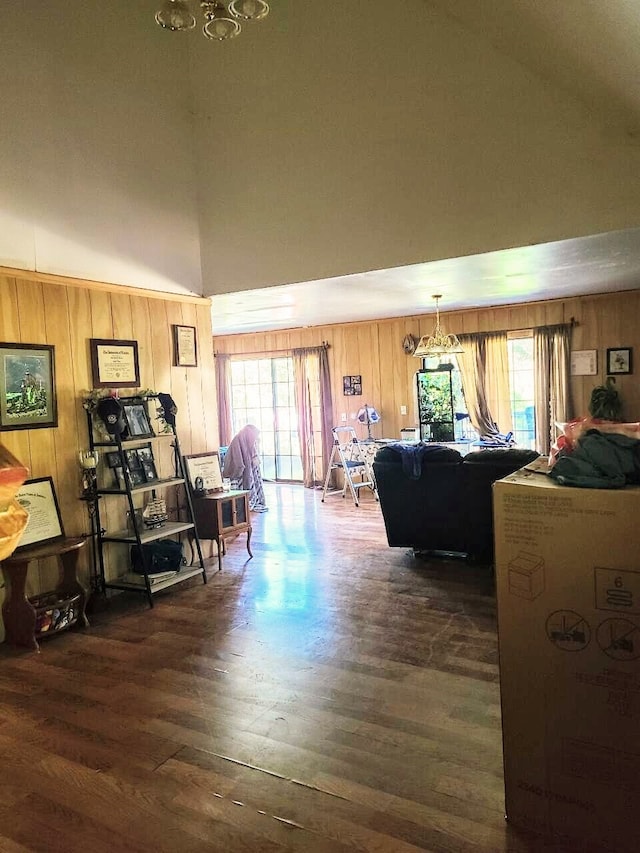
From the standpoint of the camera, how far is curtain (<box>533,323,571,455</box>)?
695cm

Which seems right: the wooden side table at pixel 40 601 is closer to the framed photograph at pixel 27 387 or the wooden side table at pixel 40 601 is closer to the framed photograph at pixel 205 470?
the framed photograph at pixel 27 387

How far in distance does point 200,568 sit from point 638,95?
4.06 metres

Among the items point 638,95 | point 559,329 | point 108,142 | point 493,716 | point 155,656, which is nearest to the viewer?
point 493,716

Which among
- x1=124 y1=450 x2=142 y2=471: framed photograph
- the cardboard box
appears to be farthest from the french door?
the cardboard box

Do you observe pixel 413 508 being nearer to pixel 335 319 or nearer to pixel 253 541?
pixel 253 541

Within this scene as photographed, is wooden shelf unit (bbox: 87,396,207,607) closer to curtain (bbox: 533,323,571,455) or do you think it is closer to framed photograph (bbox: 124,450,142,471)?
framed photograph (bbox: 124,450,142,471)

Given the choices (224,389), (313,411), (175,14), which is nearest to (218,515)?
(175,14)

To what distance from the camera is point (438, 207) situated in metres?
4.01

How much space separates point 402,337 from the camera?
8055 millimetres

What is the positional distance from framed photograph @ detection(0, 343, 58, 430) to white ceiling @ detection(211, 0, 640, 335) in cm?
179

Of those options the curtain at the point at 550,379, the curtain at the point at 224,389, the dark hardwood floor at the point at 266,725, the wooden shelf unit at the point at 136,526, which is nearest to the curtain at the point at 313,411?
the curtain at the point at 224,389

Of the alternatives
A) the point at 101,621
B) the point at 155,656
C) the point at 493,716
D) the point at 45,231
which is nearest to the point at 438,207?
the point at 45,231

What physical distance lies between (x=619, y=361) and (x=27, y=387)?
596cm

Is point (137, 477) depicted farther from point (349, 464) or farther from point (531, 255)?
point (349, 464)
